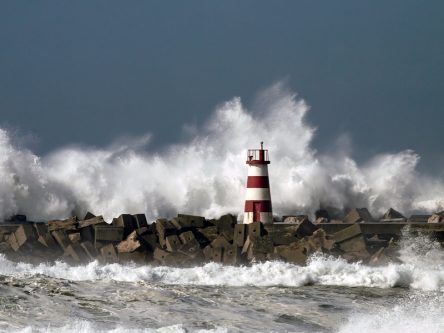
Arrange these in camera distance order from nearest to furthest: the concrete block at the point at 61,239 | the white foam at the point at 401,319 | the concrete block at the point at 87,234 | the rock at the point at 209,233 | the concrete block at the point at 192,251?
the white foam at the point at 401,319 < the concrete block at the point at 192,251 < the concrete block at the point at 61,239 < the concrete block at the point at 87,234 < the rock at the point at 209,233

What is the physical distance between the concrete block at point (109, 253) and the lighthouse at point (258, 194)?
3.23m

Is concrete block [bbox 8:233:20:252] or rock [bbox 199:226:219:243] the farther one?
rock [bbox 199:226:219:243]

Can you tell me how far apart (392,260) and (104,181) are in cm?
1289

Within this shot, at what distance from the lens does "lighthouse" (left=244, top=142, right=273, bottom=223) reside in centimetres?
1859

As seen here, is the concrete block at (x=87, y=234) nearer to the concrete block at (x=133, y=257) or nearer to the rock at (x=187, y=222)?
the concrete block at (x=133, y=257)

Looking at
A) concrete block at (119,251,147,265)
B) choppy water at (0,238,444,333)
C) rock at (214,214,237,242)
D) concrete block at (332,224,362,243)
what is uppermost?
rock at (214,214,237,242)

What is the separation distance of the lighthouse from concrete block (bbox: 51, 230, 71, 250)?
3.45m

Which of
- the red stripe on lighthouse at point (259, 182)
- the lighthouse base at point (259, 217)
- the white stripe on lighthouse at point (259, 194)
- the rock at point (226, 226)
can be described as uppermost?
A: the red stripe on lighthouse at point (259, 182)

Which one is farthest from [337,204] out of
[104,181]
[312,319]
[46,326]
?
→ [46,326]

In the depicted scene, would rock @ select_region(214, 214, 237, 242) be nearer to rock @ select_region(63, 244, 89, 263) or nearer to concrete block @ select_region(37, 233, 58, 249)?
rock @ select_region(63, 244, 89, 263)

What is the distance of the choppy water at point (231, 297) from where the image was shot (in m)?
11.7

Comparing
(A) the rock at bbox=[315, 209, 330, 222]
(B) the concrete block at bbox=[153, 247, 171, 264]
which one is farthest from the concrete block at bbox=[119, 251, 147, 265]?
(A) the rock at bbox=[315, 209, 330, 222]

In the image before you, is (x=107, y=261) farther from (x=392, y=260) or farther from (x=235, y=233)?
(x=392, y=260)

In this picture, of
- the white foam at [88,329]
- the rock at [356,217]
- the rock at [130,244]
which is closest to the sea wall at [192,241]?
the rock at [130,244]
